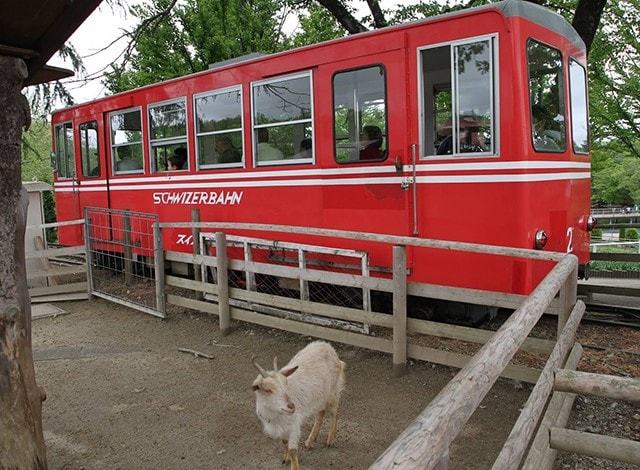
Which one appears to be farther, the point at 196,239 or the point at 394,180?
the point at 196,239

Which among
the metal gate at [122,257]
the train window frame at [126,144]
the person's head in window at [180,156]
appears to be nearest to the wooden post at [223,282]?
the metal gate at [122,257]

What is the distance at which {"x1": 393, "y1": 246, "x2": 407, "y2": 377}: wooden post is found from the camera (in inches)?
202

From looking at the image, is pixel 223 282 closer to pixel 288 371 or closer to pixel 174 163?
pixel 174 163

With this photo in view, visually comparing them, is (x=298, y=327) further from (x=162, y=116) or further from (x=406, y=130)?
(x=162, y=116)

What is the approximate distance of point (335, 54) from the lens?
6.18 meters

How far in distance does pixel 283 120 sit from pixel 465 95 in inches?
94.0

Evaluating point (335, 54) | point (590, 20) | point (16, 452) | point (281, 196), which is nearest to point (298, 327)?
point (281, 196)

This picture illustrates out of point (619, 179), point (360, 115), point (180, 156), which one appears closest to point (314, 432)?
point (360, 115)

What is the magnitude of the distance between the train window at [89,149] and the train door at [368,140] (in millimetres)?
5638

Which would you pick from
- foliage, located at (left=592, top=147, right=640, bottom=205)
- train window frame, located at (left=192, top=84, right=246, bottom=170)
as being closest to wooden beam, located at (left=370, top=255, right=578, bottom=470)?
train window frame, located at (left=192, top=84, right=246, bottom=170)

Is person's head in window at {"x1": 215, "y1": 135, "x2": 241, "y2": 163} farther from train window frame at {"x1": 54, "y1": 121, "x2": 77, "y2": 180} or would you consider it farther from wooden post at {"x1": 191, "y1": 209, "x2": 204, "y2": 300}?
train window frame at {"x1": 54, "y1": 121, "x2": 77, "y2": 180}

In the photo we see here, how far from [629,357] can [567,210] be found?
159 cm

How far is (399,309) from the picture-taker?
17.0 feet

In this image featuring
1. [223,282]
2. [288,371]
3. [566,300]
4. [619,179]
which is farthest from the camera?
[619,179]
